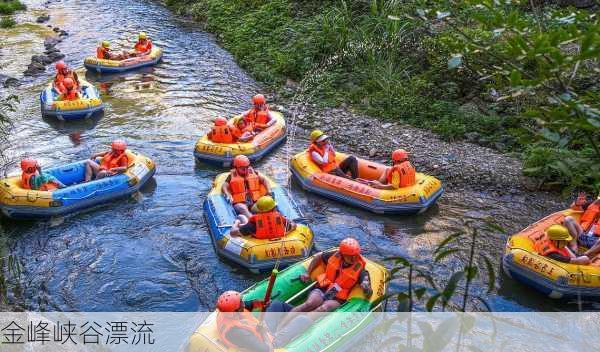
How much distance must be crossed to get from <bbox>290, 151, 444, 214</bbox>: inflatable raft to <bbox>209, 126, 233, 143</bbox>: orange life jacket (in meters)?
1.87

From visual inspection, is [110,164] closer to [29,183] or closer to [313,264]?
[29,183]

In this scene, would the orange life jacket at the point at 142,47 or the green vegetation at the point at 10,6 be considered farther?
the green vegetation at the point at 10,6

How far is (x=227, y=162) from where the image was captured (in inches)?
487

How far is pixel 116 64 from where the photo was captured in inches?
711

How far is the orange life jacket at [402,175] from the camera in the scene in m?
10.7

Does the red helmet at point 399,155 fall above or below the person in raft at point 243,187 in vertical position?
above

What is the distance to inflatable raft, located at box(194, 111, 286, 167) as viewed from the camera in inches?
485

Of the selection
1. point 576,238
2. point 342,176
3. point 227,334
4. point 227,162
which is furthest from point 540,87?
point 227,162

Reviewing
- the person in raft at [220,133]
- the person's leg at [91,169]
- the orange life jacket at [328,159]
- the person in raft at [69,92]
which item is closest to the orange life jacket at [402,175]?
the orange life jacket at [328,159]

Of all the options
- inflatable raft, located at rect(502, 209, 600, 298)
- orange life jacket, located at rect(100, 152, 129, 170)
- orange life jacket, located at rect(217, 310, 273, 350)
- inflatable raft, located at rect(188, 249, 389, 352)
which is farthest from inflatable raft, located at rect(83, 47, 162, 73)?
orange life jacket, located at rect(217, 310, 273, 350)

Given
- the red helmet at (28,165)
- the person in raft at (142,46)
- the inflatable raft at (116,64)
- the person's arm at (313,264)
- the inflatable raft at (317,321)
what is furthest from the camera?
the person in raft at (142,46)

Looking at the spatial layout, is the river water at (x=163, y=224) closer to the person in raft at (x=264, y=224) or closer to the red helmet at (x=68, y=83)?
the person in raft at (x=264, y=224)

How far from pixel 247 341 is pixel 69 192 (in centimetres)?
553

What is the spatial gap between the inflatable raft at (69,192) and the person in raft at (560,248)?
23.6 ft
